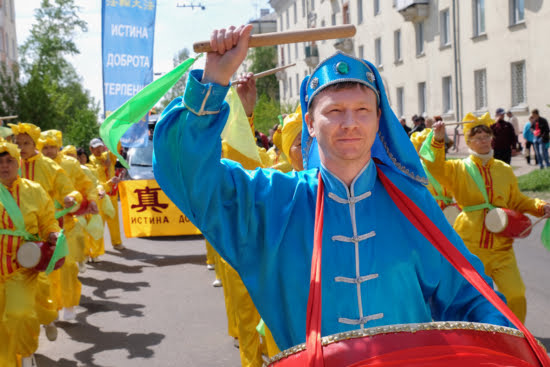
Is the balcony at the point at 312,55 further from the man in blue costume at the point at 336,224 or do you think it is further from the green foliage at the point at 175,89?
the man in blue costume at the point at 336,224

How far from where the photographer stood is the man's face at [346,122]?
2418 mm

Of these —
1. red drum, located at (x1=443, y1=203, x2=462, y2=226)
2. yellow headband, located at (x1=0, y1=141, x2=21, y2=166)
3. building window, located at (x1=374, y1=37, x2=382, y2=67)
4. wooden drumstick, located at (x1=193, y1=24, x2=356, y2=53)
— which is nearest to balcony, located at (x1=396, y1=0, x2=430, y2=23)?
building window, located at (x1=374, y1=37, x2=382, y2=67)

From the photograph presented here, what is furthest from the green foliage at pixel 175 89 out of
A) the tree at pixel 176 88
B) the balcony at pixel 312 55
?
the balcony at pixel 312 55

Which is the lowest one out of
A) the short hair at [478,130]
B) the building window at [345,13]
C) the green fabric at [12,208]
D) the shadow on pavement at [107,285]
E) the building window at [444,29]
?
the shadow on pavement at [107,285]

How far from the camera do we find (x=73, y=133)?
33.4m

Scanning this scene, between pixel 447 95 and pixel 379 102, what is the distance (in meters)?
30.8

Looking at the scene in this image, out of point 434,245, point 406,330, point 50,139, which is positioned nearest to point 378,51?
point 50,139

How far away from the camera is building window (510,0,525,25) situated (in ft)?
83.1

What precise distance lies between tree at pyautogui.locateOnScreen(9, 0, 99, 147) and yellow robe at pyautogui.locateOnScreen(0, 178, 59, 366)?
28.0m

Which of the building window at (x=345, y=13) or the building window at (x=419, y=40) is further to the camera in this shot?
the building window at (x=345, y=13)

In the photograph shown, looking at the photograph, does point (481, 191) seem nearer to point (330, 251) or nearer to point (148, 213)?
point (330, 251)

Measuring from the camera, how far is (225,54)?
7.46 feet

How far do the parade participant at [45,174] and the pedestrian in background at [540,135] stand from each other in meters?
15.6

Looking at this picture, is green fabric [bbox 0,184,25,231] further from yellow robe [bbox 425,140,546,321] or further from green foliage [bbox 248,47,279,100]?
green foliage [bbox 248,47,279,100]
